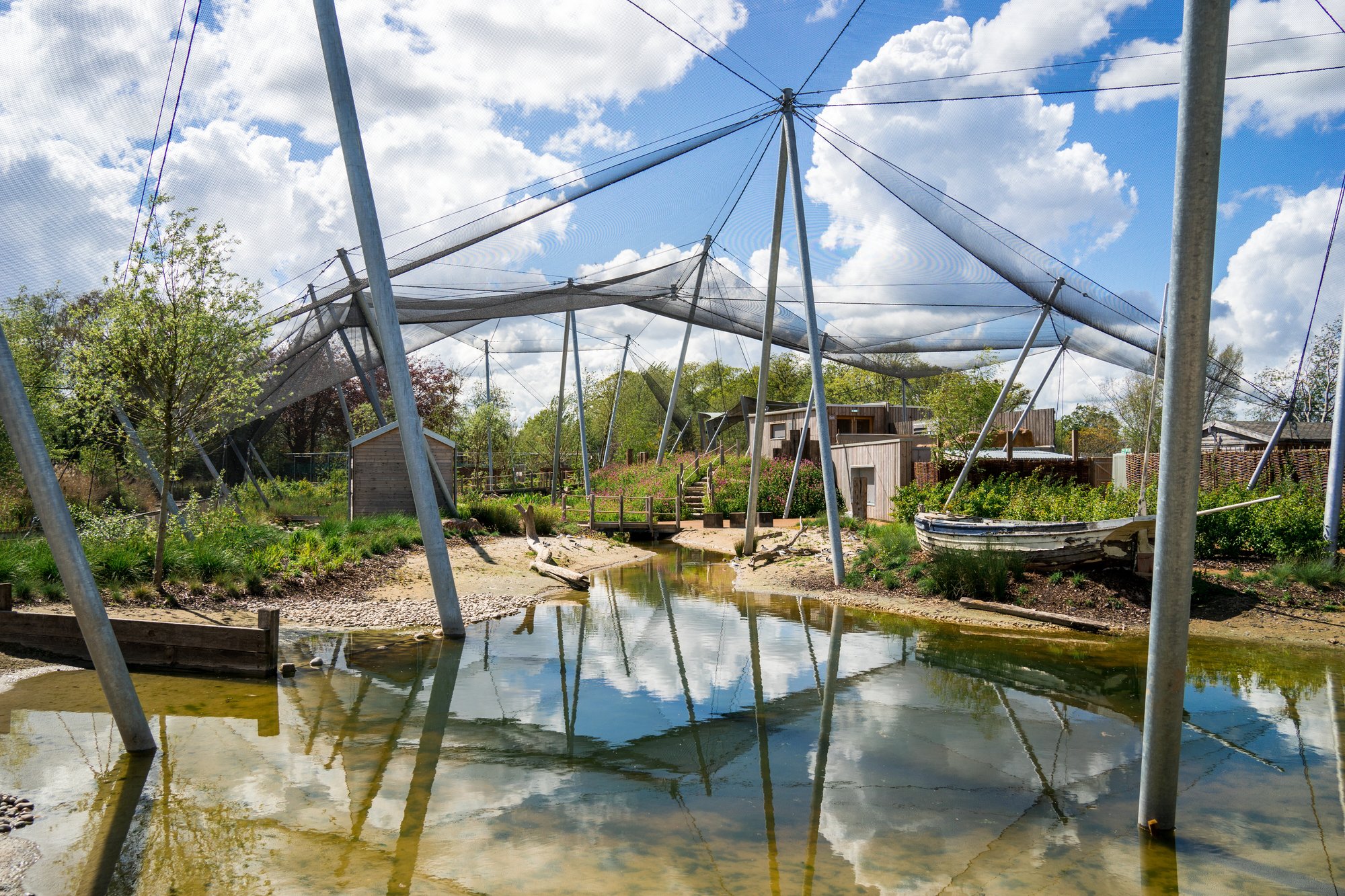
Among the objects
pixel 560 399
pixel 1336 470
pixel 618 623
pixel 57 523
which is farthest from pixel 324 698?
pixel 560 399

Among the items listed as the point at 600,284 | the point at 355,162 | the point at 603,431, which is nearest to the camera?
the point at 355,162

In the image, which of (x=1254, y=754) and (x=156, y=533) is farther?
(x=156, y=533)

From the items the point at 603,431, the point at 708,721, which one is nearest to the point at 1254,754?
the point at 708,721

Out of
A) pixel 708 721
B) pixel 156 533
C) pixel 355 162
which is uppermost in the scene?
pixel 355 162

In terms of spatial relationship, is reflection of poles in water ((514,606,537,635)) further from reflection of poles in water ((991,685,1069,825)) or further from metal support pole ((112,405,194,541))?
reflection of poles in water ((991,685,1069,825))

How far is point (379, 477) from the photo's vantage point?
18.8 metres

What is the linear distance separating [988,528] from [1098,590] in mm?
1721

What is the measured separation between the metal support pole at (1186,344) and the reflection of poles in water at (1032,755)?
1.27 m

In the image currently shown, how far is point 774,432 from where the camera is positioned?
31.2 meters

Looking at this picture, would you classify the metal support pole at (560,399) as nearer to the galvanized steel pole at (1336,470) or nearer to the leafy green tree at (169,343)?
the leafy green tree at (169,343)

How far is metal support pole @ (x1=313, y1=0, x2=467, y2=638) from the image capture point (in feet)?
29.0

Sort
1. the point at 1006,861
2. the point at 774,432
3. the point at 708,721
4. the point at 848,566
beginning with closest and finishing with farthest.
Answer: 1. the point at 1006,861
2. the point at 708,721
3. the point at 848,566
4. the point at 774,432

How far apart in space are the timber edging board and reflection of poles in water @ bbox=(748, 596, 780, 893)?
489 centimetres

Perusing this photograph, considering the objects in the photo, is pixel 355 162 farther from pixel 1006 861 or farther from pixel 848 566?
pixel 848 566
